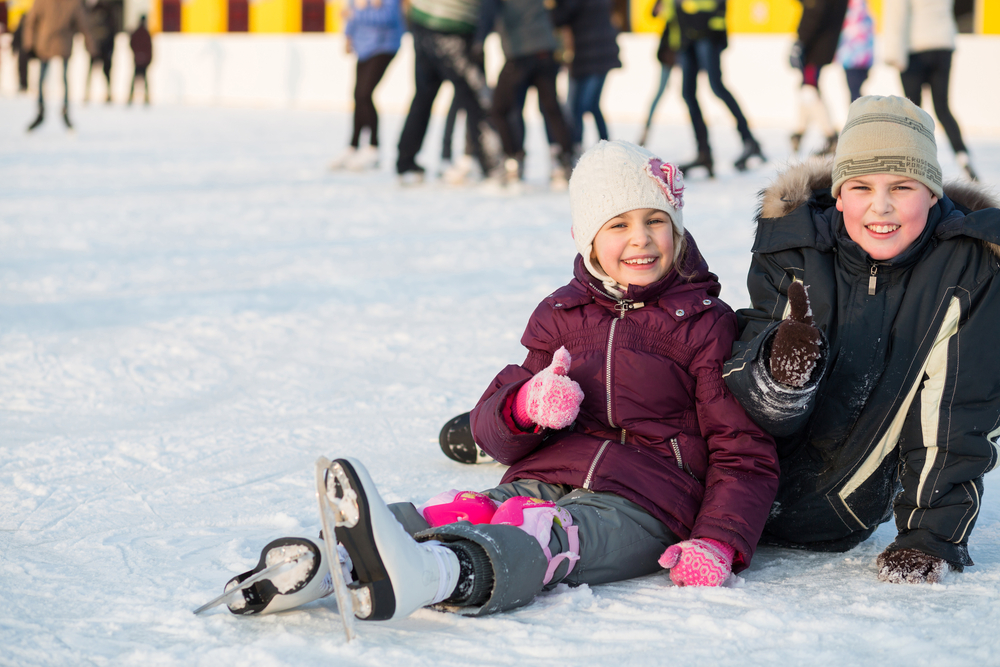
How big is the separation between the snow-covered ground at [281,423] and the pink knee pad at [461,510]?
20cm

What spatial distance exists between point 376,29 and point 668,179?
599 cm

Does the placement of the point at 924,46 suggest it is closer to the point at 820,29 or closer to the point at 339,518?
the point at 820,29

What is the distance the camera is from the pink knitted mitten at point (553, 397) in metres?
1.84

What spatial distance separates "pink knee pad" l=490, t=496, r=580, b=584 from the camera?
69.4 inches

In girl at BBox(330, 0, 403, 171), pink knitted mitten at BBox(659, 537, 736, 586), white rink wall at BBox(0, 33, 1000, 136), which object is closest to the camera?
pink knitted mitten at BBox(659, 537, 736, 586)

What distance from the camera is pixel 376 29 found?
301 inches

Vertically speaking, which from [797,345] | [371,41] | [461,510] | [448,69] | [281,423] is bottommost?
[281,423]

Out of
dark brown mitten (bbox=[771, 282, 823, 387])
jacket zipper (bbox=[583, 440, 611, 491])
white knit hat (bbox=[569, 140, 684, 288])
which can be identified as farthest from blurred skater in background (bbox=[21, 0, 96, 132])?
dark brown mitten (bbox=[771, 282, 823, 387])

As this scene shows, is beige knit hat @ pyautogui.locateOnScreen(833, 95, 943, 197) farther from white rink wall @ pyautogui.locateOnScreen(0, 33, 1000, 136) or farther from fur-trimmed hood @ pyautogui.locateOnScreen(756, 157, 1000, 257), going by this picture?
white rink wall @ pyautogui.locateOnScreen(0, 33, 1000, 136)

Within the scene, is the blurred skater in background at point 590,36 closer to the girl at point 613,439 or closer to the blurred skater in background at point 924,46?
the blurred skater in background at point 924,46

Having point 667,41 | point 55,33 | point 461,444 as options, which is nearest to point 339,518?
point 461,444

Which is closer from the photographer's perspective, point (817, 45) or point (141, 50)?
point (817, 45)

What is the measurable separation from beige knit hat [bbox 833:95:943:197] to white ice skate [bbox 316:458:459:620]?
1.03 metres

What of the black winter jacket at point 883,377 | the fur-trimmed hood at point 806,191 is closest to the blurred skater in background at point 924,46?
the fur-trimmed hood at point 806,191
